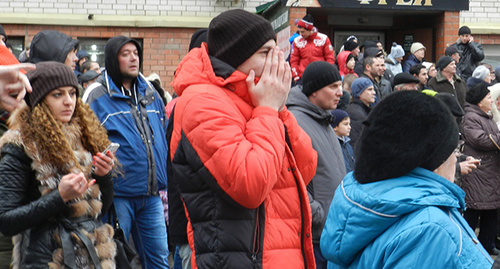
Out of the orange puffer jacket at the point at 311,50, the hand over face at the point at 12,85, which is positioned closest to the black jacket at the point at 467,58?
the orange puffer jacket at the point at 311,50

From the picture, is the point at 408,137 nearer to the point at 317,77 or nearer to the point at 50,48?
the point at 317,77

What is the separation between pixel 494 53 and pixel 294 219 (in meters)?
14.6

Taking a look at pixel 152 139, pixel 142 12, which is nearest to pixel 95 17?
pixel 142 12

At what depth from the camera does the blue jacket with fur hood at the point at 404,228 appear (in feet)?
7.42

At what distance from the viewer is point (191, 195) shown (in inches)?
121

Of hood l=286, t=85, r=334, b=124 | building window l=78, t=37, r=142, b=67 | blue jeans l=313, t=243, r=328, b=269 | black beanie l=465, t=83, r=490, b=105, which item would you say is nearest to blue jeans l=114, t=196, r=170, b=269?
blue jeans l=313, t=243, r=328, b=269

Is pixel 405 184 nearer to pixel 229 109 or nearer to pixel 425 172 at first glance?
pixel 425 172

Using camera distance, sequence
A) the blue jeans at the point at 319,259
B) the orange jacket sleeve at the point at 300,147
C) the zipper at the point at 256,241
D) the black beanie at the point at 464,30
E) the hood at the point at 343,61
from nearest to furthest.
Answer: the zipper at the point at 256,241, the orange jacket sleeve at the point at 300,147, the blue jeans at the point at 319,259, the hood at the point at 343,61, the black beanie at the point at 464,30

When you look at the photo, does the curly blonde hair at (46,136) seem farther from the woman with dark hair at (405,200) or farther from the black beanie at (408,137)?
the black beanie at (408,137)

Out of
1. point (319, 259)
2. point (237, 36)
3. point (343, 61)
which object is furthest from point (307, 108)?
point (343, 61)

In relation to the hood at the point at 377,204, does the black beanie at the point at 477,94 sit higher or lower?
lower

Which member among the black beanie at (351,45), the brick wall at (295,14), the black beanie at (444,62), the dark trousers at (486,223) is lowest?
the dark trousers at (486,223)

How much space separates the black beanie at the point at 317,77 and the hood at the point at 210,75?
205 cm

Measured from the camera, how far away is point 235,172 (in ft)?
9.45
